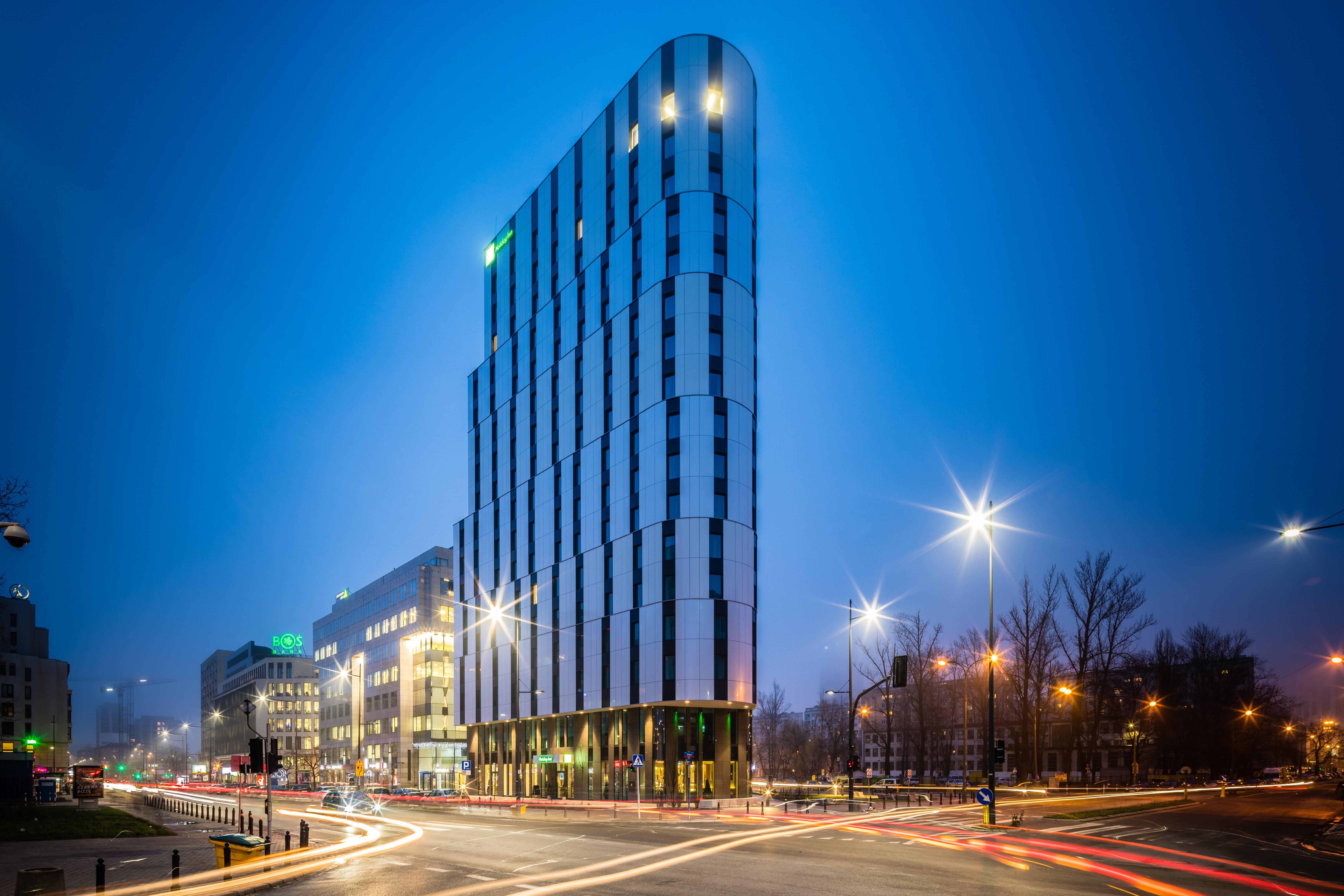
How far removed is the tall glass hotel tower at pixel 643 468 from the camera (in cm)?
7000

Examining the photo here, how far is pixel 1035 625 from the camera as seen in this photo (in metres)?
83.9

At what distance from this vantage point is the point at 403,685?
120 metres

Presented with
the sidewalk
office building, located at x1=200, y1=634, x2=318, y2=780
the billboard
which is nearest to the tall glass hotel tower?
the sidewalk

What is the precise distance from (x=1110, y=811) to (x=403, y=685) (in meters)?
93.0

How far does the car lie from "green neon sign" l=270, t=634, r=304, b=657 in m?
127

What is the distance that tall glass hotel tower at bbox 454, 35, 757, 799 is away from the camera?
7000cm

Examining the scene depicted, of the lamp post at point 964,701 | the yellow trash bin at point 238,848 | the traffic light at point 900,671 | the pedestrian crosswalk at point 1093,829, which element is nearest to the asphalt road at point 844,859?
the pedestrian crosswalk at point 1093,829

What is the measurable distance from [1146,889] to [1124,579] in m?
70.0

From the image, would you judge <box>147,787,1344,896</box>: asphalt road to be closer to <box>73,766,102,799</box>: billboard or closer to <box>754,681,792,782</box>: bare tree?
<box>73,766,102,799</box>: billboard

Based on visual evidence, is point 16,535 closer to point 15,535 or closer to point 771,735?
point 15,535

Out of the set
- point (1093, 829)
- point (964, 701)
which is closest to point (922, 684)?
point (964, 701)

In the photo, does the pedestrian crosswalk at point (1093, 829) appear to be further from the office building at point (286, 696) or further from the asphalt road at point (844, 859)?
the office building at point (286, 696)

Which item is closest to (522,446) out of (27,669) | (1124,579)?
(1124,579)

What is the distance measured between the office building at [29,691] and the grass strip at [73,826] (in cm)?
9709
